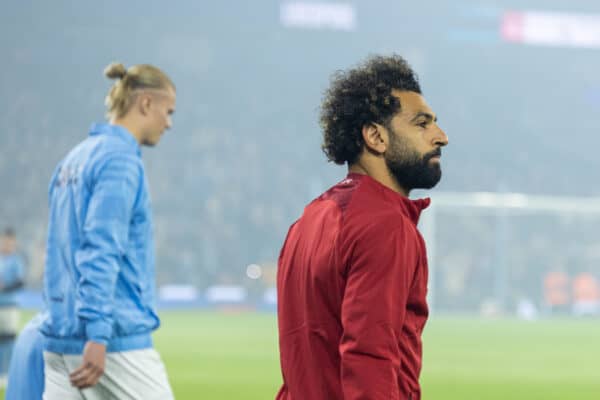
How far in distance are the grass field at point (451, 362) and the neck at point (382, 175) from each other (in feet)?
25.8

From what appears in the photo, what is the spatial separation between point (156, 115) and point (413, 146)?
1.66 m

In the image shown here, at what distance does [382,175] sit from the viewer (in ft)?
7.95

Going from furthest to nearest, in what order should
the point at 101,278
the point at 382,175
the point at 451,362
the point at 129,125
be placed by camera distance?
the point at 451,362 → the point at 129,125 → the point at 101,278 → the point at 382,175

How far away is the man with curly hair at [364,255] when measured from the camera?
2143mm

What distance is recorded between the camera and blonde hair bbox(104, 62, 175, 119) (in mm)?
3832

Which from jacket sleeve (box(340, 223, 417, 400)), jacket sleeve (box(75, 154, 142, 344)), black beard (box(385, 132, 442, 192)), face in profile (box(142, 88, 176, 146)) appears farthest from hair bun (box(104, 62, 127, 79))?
jacket sleeve (box(340, 223, 417, 400))

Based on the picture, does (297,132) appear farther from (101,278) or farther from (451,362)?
(101,278)

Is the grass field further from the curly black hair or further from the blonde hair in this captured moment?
the curly black hair

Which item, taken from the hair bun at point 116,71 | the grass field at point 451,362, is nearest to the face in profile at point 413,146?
the hair bun at point 116,71

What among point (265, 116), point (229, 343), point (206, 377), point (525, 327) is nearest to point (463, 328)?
point (525, 327)

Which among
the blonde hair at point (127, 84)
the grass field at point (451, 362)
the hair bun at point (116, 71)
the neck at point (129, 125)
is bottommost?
the grass field at point (451, 362)

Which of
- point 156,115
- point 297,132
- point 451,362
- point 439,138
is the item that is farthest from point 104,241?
point 297,132

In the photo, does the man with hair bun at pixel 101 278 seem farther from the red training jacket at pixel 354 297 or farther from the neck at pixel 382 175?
the neck at pixel 382 175

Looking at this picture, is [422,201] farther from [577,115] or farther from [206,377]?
[577,115]
